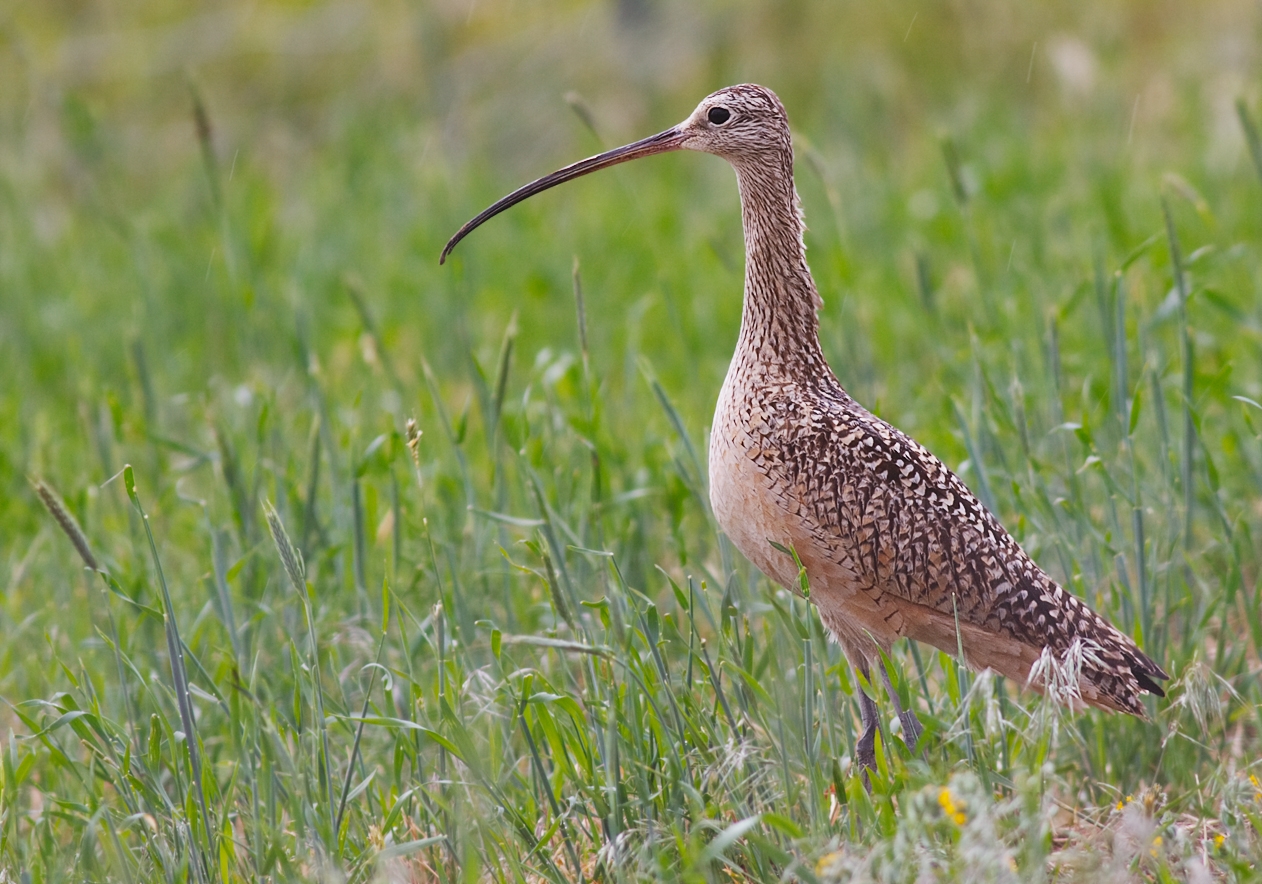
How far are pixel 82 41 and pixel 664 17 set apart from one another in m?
6.35

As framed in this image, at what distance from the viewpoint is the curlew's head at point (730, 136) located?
374cm

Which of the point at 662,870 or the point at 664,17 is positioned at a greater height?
the point at 664,17

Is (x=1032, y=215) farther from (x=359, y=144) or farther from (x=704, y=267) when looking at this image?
(x=359, y=144)

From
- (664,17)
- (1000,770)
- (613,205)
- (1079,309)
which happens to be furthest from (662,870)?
(664,17)

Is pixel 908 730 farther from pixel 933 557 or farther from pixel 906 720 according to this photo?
pixel 933 557

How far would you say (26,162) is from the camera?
37.0 ft

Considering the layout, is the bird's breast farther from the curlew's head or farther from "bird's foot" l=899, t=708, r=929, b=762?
the curlew's head

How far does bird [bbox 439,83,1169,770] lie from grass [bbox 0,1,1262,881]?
0.16 m

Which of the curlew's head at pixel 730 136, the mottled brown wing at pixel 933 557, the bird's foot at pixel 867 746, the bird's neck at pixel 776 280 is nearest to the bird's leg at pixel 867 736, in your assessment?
the bird's foot at pixel 867 746

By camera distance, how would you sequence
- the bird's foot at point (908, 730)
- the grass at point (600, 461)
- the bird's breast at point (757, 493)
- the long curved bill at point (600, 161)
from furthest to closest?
the long curved bill at point (600, 161)
the bird's breast at point (757, 493)
the bird's foot at point (908, 730)
the grass at point (600, 461)

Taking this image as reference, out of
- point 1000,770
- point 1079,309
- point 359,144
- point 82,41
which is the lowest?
point 1000,770

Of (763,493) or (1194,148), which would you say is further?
(1194,148)

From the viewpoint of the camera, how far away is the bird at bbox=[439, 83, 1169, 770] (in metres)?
3.49

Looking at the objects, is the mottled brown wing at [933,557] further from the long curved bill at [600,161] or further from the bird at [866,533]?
the long curved bill at [600,161]
